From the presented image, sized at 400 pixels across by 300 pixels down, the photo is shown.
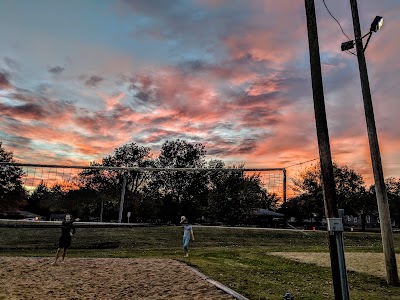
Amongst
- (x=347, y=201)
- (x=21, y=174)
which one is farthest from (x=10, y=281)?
(x=347, y=201)

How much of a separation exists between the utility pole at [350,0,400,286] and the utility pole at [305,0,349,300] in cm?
551

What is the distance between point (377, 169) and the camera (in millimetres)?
11383

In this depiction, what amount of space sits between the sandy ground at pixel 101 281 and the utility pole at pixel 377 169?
5744 millimetres

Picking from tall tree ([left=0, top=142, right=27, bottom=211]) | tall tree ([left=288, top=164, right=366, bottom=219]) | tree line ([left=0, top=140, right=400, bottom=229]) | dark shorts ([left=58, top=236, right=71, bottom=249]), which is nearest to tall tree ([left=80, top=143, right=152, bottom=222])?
tree line ([left=0, top=140, right=400, bottom=229])

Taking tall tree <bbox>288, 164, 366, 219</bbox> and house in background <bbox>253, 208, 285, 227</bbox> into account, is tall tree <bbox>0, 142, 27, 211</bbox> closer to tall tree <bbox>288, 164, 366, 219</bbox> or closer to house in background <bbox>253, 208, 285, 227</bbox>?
house in background <bbox>253, 208, 285, 227</bbox>

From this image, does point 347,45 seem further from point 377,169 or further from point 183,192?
point 183,192

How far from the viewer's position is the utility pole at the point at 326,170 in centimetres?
601

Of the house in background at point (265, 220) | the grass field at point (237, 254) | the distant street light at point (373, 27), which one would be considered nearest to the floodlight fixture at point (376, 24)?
the distant street light at point (373, 27)

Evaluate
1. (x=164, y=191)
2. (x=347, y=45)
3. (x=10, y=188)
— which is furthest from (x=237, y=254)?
(x=164, y=191)

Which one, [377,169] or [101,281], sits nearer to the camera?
[101,281]

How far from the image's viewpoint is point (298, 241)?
104 feet

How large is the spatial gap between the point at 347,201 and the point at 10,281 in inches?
2161

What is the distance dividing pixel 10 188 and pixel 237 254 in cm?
3936

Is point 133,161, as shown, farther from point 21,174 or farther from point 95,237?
point 95,237
